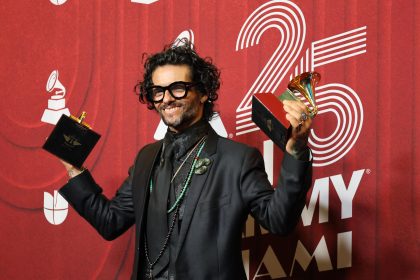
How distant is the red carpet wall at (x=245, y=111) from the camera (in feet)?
5.71

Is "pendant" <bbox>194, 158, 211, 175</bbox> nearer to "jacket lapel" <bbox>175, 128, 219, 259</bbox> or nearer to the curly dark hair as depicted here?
"jacket lapel" <bbox>175, 128, 219, 259</bbox>

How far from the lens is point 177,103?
163 centimetres

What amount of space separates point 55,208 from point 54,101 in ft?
1.36

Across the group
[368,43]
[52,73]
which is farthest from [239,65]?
[52,73]

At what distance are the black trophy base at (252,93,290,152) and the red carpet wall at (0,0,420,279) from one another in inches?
16.3

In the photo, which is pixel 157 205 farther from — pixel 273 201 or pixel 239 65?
pixel 239 65

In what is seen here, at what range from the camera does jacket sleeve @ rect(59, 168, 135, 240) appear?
1748 millimetres

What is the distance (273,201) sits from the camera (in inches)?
56.2

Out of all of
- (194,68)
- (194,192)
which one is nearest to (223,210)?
(194,192)

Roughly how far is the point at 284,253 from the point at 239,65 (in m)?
0.61

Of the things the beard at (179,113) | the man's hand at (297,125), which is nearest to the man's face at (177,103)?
the beard at (179,113)

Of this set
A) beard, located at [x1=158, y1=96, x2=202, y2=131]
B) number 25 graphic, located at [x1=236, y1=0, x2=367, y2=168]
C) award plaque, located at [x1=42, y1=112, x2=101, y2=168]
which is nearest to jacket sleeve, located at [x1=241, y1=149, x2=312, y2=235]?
beard, located at [x1=158, y1=96, x2=202, y2=131]

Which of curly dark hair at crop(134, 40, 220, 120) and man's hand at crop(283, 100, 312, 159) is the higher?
curly dark hair at crop(134, 40, 220, 120)

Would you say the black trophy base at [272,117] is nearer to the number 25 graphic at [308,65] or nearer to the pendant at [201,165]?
the pendant at [201,165]
